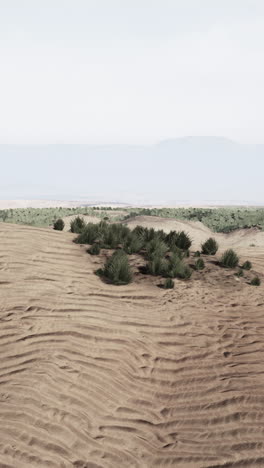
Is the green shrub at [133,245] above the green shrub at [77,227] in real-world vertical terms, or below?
below

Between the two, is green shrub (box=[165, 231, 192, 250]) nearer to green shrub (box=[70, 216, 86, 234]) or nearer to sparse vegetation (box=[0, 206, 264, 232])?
green shrub (box=[70, 216, 86, 234])

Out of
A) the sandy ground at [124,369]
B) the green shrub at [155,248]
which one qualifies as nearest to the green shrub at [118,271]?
the sandy ground at [124,369]

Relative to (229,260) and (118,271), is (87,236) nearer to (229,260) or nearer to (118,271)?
(118,271)

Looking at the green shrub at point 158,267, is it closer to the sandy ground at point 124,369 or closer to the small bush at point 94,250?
the sandy ground at point 124,369

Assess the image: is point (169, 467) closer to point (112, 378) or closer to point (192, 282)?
point (112, 378)

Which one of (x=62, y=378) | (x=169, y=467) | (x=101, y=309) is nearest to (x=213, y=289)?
(x=101, y=309)

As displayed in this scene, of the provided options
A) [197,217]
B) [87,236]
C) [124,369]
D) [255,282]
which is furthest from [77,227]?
[197,217]
